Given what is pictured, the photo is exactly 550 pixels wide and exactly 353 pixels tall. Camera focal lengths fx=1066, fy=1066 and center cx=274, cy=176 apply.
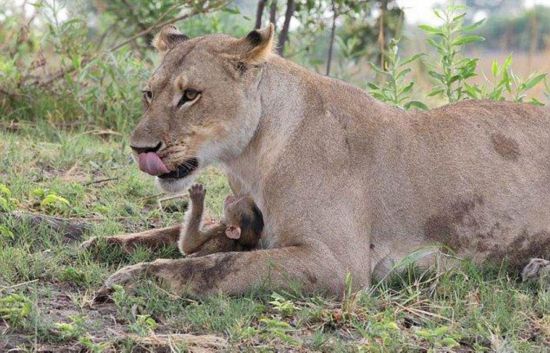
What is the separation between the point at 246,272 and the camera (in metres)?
4.45

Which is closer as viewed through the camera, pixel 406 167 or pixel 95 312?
pixel 95 312

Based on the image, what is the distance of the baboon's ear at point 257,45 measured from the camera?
193 inches

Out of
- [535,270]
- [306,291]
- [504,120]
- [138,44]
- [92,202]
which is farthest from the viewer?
[138,44]

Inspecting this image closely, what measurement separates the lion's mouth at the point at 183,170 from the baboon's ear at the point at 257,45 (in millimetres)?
532

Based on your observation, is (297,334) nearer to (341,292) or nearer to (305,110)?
(341,292)

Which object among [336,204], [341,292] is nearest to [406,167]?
[336,204]

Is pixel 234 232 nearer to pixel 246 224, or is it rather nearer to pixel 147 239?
pixel 246 224

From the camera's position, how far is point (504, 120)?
5.24 meters

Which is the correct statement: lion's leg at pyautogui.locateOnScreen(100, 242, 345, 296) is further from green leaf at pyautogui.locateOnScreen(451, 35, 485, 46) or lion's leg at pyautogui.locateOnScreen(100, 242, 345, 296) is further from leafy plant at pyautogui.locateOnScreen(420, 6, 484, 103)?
leafy plant at pyautogui.locateOnScreen(420, 6, 484, 103)

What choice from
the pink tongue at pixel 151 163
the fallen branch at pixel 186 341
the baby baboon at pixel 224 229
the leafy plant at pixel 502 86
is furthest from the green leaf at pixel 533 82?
the fallen branch at pixel 186 341

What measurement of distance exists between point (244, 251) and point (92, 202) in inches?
55.5

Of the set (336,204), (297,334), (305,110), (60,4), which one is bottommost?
(297,334)

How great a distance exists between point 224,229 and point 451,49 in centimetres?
215

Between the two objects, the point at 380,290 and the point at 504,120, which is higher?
the point at 504,120
